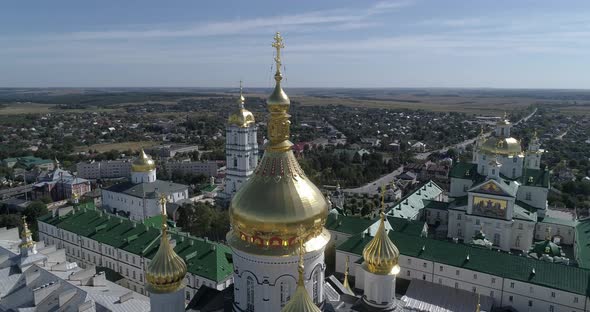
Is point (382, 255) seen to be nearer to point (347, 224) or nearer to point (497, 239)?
point (347, 224)

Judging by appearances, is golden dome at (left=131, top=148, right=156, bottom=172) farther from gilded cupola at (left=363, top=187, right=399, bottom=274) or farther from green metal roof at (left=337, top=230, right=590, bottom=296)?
gilded cupola at (left=363, top=187, right=399, bottom=274)

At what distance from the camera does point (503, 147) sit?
30.8 meters

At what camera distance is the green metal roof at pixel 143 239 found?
20911mm

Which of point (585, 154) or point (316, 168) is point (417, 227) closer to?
point (316, 168)

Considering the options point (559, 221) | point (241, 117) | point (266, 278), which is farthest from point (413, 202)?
point (266, 278)

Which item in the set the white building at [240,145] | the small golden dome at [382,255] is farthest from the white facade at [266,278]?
the white building at [240,145]

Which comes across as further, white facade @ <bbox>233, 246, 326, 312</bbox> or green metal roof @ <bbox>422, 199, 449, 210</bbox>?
green metal roof @ <bbox>422, 199, 449, 210</bbox>

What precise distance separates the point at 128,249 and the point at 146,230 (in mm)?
1579

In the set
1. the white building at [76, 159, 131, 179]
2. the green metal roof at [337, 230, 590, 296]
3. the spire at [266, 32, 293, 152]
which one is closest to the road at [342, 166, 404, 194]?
the green metal roof at [337, 230, 590, 296]

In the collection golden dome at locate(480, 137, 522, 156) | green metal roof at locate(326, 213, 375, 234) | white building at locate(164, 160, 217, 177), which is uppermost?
golden dome at locate(480, 137, 522, 156)

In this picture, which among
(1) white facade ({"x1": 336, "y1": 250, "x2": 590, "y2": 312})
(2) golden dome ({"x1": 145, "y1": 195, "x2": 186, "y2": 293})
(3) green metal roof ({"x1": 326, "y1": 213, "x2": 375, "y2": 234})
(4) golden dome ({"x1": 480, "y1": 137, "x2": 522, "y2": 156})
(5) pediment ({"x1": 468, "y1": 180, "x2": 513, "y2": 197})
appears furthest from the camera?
(4) golden dome ({"x1": 480, "y1": 137, "x2": 522, "y2": 156})

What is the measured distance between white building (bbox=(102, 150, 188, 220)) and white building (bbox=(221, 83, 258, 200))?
6281 mm

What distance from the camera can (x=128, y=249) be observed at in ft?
77.4

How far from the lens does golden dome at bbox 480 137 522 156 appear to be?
101 ft
